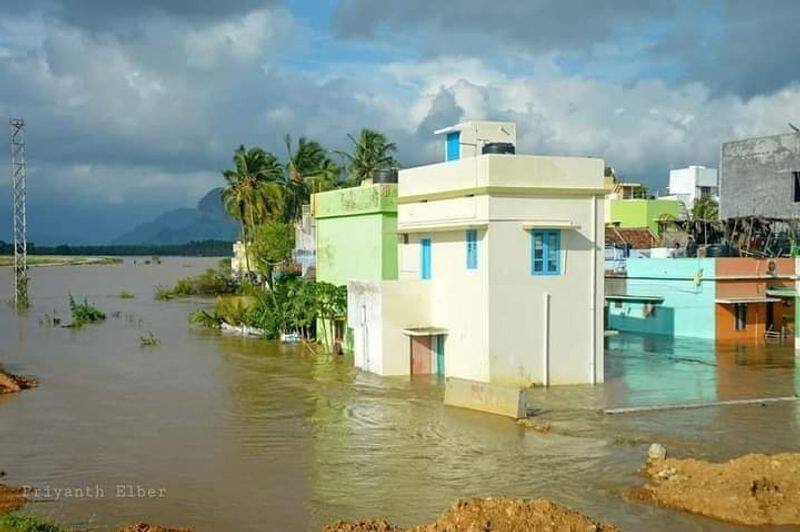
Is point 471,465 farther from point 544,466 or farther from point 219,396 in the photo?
point 219,396

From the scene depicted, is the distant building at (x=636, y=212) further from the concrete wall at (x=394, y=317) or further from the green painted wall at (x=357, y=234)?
the concrete wall at (x=394, y=317)

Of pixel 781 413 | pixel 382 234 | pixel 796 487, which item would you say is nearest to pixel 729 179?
pixel 382 234

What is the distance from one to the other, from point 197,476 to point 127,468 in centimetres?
141

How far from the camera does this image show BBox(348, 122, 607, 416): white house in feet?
71.9

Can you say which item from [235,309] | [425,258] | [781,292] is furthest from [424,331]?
[235,309]

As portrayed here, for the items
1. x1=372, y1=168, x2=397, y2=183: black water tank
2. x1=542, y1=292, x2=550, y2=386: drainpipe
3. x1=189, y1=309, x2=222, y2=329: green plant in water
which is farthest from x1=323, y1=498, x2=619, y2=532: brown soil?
x1=189, y1=309, x2=222, y2=329: green plant in water

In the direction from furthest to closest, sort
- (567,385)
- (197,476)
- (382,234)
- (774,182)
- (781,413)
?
(774,182) < (382,234) < (567,385) < (781,413) < (197,476)

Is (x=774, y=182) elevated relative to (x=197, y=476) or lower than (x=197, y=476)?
elevated

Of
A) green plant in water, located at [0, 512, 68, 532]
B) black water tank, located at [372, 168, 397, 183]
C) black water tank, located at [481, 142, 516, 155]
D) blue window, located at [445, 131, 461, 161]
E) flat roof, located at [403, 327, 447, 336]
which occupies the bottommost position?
green plant in water, located at [0, 512, 68, 532]

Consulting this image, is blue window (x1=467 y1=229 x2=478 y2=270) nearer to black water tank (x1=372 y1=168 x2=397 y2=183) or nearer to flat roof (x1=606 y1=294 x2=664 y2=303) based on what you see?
black water tank (x1=372 y1=168 x2=397 y2=183)

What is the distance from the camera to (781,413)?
1939 cm

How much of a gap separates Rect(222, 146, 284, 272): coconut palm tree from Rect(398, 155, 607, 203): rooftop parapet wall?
88.7 ft

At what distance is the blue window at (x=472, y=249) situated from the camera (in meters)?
22.4

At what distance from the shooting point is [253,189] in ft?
162
